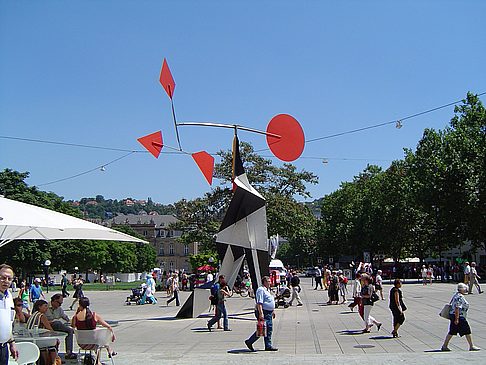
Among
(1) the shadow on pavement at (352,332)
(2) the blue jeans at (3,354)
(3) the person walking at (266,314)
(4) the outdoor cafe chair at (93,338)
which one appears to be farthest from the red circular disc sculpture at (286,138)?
(2) the blue jeans at (3,354)

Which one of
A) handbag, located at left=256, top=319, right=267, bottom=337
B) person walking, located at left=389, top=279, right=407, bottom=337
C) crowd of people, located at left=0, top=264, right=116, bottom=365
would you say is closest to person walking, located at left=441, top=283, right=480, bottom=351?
person walking, located at left=389, top=279, right=407, bottom=337

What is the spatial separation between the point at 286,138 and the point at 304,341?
9127mm

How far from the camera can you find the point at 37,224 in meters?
10.8

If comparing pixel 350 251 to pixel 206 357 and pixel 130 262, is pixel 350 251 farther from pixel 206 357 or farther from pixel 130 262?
pixel 206 357

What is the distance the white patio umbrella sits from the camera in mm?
10781

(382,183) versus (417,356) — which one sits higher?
(382,183)

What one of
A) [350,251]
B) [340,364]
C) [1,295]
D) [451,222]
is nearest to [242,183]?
[340,364]

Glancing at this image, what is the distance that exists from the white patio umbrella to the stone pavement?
2.78m

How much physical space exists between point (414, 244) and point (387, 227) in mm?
5068

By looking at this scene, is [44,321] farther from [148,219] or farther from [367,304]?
[148,219]

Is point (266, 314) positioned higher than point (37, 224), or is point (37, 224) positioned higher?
point (37, 224)

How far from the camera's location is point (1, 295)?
6.86 metres

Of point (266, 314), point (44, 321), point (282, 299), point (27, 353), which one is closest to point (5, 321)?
point (27, 353)

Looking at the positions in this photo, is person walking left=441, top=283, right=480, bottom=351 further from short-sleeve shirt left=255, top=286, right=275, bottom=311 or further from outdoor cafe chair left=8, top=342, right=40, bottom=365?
outdoor cafe chair left=8, top=342, right=40, bottom=365
